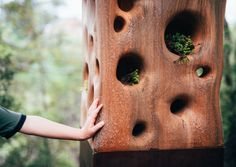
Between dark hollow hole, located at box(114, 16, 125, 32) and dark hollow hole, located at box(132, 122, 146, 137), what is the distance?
621 millimetres

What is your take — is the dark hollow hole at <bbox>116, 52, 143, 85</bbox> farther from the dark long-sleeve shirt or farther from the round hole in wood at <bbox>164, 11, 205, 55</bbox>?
the dark long-sleeve shirt

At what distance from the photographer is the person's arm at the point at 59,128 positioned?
235 cm

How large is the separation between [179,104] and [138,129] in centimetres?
37

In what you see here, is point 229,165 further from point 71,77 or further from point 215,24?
point 71,77

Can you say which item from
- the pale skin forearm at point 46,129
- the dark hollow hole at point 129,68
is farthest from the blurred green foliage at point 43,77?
the pale skin forearm at point 46,129

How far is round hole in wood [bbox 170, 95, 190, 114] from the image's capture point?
280 centimetres

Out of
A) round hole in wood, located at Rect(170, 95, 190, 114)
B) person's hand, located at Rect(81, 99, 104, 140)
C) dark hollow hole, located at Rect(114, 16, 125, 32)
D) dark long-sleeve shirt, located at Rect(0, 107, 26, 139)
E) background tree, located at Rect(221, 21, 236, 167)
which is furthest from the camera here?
background tree, located at Rect(221, 21, 236, 167)

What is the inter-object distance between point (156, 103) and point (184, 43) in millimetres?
477

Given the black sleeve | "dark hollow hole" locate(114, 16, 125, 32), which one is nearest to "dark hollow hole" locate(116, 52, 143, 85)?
"dark hollow hole" locate(114, 16, 125, 32)

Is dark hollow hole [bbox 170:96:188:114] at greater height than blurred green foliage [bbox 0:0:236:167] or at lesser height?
greater

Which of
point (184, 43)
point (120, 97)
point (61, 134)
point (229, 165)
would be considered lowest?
point (229, 165)

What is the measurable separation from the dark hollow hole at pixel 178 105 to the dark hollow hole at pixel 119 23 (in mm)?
615

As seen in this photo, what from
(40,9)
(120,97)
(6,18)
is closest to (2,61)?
(6,18)

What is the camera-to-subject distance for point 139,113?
2.63 metres
